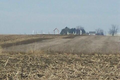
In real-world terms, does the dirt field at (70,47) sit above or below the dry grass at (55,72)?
above

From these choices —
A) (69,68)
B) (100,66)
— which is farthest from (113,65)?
(69,68)

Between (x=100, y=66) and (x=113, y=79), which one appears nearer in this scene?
(x=113, y=79)

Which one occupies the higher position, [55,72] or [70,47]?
[70,47]

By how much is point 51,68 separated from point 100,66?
2.17 metres

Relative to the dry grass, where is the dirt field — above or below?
above

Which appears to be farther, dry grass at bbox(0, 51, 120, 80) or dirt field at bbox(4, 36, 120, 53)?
dirt field at bbox(4, 36, 120, 53)

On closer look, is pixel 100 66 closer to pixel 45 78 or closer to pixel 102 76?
pixel 102 76

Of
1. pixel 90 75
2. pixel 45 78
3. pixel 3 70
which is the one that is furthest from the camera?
pixel 3 70

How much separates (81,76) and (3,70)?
3.05m

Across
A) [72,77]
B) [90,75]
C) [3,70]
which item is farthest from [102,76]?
[3,70]

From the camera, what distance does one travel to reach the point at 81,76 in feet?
31.2

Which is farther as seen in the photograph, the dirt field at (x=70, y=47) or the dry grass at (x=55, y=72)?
the dirt field at (x=70, y=47)

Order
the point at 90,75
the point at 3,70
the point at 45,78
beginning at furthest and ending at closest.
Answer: the point at 3,70, the point at 90,75, the point at 45,78

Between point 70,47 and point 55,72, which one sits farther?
point 70,47
